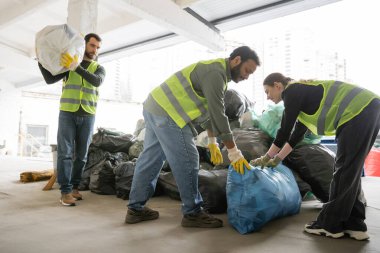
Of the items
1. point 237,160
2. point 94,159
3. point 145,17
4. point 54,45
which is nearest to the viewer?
point 237,160

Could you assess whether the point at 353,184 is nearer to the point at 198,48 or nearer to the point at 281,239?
the point at 281,239

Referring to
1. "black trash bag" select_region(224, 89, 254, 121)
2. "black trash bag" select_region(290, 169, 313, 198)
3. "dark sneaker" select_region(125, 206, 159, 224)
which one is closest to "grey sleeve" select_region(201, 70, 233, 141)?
"dark sneaker" select_region(125, 206, 159, 224)

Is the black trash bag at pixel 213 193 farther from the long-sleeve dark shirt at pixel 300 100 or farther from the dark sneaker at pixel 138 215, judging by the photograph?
the long-sleeve dark shirt at pixel 300 100

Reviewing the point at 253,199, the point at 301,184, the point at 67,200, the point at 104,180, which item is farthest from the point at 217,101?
the point at 104,180

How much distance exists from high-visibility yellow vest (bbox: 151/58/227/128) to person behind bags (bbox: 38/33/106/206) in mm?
853

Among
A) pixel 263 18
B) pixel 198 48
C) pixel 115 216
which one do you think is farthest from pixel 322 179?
pixel 198 48

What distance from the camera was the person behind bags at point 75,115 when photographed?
2.36 m

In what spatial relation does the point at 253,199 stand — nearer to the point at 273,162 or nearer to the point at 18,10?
the point at 273,162

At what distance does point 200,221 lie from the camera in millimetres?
1771

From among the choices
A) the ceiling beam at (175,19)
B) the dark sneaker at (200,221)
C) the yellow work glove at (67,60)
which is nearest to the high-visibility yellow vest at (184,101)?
the dark sneaker at (200,221)

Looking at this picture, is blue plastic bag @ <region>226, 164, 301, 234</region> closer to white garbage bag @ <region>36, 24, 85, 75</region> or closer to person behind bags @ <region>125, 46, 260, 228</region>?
person behind bags @ <region>125, 46, 260, 228</region>

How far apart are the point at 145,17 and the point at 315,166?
325 cm

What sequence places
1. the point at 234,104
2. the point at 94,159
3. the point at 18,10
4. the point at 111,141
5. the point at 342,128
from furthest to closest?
the point at 18,10 → the point at 111,141 → the point at 94,159 → the point at 234,104 → the point at 342,128

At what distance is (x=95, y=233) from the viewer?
1.65 metres
